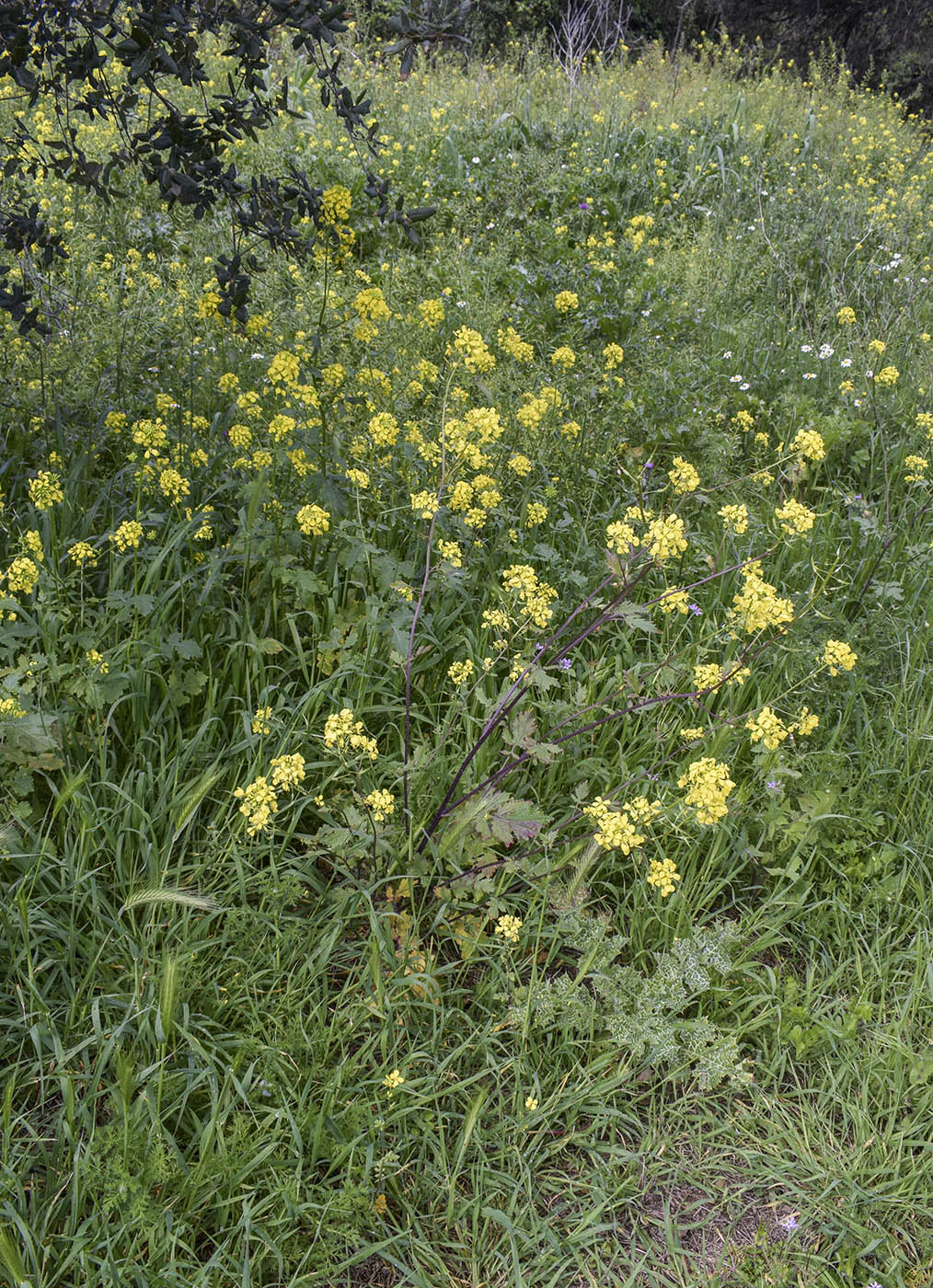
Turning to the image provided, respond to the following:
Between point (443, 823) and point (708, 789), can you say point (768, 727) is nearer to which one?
point (708, 789)

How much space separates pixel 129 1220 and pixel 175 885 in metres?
0.65

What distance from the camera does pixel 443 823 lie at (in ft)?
7.30

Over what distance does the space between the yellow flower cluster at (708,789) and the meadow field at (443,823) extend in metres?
0.01

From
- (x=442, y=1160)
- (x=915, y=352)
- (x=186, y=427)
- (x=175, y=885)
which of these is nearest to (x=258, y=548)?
(x=186, y=427)

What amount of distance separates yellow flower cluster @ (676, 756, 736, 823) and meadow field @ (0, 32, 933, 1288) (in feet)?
0.04

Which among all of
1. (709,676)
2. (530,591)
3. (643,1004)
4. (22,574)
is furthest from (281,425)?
(643,1004)

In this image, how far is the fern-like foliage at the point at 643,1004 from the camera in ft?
6.35

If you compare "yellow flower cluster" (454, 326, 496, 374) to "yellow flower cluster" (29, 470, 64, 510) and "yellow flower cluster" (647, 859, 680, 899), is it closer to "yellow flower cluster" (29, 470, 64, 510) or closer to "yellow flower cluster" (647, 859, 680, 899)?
"yellow flower cluster" (29, 470, 64, 510)

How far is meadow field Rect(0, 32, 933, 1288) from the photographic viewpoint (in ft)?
5.67

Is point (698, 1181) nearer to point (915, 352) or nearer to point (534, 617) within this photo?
point (534, 617)

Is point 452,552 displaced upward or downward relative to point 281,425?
downward

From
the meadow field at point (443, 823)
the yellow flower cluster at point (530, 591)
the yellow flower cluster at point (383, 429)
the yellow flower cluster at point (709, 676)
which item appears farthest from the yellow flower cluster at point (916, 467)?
the yellow flower cluster at point (383, 429)

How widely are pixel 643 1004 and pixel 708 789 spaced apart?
21.4 inches

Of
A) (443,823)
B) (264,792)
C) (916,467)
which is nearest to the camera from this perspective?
(264,792)
